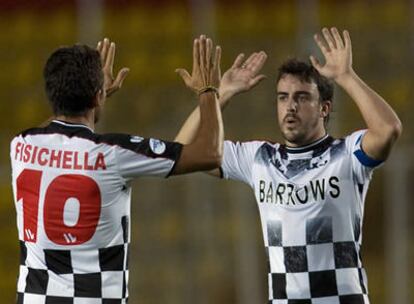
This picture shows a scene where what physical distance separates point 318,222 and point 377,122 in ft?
1.71

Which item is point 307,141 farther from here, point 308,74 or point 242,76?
point 242,76

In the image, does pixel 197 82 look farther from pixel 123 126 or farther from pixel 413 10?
pixel 413 10

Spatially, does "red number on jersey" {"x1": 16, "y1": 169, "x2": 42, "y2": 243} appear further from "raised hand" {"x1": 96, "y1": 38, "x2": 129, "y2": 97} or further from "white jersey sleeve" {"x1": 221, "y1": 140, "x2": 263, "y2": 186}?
"white jersey sleeve" {"x1": 221, "y1": 140, "x2": 263, "y2": 186}

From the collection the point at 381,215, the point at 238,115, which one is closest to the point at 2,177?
the point at 238,115

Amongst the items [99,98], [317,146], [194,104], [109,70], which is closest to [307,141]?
[317,146]

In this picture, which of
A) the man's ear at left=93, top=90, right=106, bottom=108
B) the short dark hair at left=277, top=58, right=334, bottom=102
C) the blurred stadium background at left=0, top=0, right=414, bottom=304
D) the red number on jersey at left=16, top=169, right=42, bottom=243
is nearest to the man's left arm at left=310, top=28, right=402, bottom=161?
the short dark hair at left=277, top=58, right=334, bottom=102

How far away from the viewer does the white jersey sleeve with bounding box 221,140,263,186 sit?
5324mm

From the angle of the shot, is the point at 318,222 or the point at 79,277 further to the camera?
the point at 318,222

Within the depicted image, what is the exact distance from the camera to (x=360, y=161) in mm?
4930

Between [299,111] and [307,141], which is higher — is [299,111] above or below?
above

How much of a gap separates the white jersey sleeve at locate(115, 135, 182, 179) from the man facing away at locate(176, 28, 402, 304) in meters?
0.66

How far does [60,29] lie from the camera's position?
1197 cm

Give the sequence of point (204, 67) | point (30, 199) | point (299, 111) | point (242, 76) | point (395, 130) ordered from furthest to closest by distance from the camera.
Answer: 1. point (242, 76)
2. point (299, 111)
3. point (395, 130)
4. point (204, 67)
5. point (30, 199)

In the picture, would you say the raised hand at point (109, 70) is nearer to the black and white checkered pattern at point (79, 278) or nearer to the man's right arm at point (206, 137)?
the man's right arm at point (206, 137)
